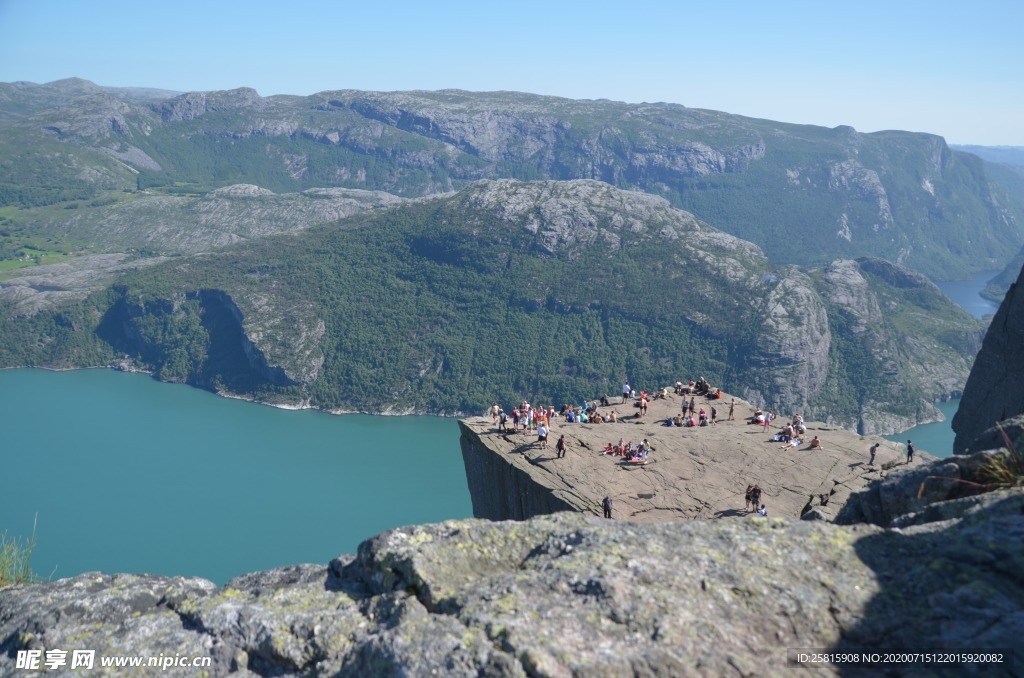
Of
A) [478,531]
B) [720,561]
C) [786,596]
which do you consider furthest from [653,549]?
[478,531]

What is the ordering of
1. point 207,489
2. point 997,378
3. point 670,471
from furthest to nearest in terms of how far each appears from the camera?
point 207,489 → point 670,471 → point 997,378

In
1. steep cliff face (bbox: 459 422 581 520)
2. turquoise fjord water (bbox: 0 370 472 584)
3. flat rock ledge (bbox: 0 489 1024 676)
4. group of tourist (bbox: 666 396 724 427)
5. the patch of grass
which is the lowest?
turquoise fjord water (bbox: 0 370 472 584)

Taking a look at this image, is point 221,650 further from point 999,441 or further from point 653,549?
point 999,441

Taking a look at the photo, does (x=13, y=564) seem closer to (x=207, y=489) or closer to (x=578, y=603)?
(x=578, y=603)

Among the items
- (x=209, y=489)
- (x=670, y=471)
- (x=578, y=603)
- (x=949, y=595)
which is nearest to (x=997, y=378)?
(x=670, y=471)

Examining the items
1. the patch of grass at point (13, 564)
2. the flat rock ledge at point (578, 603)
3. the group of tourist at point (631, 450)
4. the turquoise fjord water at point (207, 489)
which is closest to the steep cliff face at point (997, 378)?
the group of tourist at point (631, 450)

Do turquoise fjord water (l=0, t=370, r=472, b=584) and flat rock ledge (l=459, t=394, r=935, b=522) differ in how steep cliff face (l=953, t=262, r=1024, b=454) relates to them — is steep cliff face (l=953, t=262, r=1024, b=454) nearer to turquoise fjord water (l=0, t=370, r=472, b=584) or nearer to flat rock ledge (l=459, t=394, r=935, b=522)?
flat rock ledge (l=459, t=394, r=935, b=522)

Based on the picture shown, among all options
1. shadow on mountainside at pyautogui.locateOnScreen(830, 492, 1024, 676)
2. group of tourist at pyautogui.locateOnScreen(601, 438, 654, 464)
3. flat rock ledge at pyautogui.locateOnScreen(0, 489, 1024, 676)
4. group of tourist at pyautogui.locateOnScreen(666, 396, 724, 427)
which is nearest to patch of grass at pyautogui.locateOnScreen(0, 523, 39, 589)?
flat rock ledge at pyautogui.locateOnScreen(0, 489, 1024, 676)
